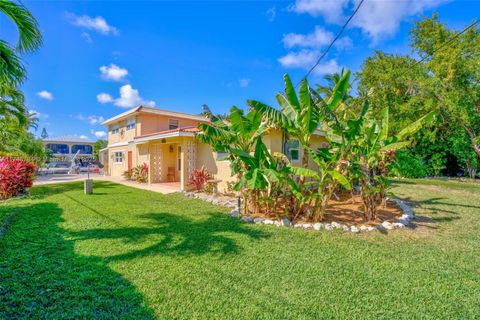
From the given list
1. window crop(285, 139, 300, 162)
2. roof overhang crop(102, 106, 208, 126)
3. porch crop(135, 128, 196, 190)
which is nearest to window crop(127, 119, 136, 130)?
roof overhang crop(102, 106, 208, 126)

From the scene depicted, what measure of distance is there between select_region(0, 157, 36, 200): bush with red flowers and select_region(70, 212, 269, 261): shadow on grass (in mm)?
8626

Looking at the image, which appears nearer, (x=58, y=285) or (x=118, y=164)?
(x=58, y=285)

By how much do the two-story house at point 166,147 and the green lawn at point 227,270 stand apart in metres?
4.00

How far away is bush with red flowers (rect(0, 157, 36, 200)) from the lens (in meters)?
11.5

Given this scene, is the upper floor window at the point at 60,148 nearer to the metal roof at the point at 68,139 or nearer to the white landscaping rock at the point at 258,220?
the metal roof at the point at 68,139

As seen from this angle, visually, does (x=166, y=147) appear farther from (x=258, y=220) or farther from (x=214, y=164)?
(x=258, y=220)

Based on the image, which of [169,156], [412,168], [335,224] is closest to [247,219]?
[335,224]

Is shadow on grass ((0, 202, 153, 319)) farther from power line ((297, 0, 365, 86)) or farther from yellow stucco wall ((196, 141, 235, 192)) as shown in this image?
yellow stucco wall ((196, 141, 235, 192))

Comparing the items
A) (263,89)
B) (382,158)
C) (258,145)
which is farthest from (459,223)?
(263,89)

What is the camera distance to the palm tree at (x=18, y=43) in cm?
504

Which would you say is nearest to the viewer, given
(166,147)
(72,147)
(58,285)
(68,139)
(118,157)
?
(58,285)

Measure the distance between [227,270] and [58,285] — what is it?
2.84m

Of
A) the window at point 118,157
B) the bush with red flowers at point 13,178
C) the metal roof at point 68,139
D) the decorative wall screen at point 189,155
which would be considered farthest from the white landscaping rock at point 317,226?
the metal roof at point 68,139

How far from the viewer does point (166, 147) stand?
17.8 m
